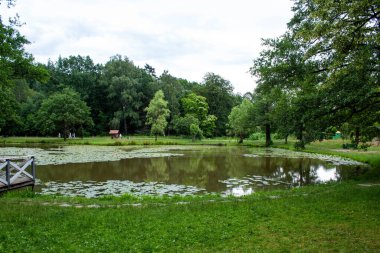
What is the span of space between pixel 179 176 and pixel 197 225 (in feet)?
45.2

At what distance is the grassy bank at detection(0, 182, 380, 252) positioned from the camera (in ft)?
24.6

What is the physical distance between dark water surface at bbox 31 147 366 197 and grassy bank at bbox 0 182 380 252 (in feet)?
17.3

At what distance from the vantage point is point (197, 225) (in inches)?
361

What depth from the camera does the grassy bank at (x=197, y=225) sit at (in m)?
7.51

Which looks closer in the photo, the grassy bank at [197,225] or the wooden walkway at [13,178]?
the grassy bank at [197,225]

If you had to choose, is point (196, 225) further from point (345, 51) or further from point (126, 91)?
point (126, 91)

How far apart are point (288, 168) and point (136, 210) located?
19.4m

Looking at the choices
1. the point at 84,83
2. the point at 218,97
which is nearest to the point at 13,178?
the point at 218,97

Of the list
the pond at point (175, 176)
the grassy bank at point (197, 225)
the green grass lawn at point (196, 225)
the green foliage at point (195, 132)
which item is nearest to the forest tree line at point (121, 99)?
the green foliage at point (195, 132)

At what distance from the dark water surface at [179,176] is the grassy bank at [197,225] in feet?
17.3

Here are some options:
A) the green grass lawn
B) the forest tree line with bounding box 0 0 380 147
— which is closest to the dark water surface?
the forest tree line with bounding box 0 0 380 147

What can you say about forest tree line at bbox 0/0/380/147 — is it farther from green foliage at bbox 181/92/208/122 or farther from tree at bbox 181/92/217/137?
green foliage at bbox 181/92/208/122

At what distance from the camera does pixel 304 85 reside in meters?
19.6

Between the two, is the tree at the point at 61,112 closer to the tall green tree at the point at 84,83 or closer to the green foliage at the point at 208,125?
the tall green tree at the point at 84,83
